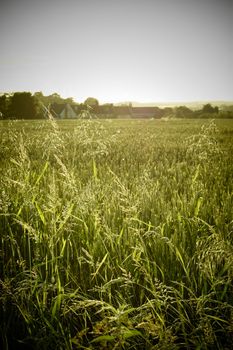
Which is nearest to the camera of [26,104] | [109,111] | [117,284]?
[117,284]

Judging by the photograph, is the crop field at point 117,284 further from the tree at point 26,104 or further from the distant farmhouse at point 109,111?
the tree at point 26,104

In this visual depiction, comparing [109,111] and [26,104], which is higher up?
[109,111]

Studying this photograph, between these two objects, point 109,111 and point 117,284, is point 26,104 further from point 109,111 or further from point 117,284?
point 117,284

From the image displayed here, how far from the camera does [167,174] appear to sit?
12.1 ft

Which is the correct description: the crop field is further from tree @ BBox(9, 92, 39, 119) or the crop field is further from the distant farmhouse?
Answer: tree @ BBox(9, 92, 39, 119)

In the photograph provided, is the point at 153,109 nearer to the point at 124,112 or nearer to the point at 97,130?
the point at 124,112

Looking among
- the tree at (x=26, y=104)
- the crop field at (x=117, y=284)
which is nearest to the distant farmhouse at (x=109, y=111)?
the tree at (x=26, y=104)

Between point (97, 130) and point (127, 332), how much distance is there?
82.5 inches

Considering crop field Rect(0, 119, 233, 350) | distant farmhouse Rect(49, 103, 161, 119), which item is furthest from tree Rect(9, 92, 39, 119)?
crop field Rect(0, 119, 233, 350)

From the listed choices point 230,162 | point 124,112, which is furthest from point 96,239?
point 124,112

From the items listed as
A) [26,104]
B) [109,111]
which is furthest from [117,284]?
[109,111]

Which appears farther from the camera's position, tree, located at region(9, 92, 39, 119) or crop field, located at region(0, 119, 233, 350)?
tree, located at region(9, 92, 39, 119)

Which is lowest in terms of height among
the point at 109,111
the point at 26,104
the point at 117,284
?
the point at 117,284

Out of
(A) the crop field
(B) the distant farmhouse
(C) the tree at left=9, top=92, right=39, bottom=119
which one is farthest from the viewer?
(B) the distant farmhouse
